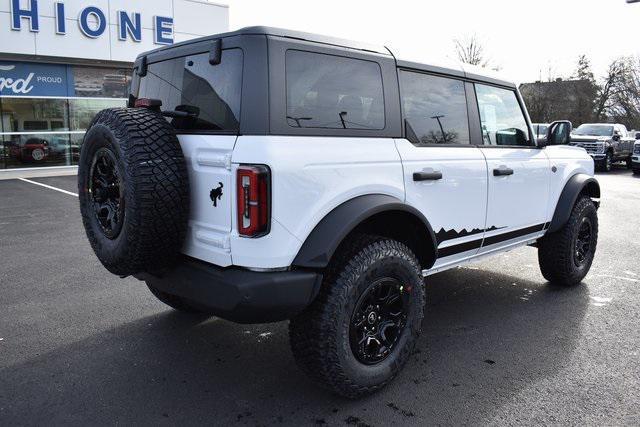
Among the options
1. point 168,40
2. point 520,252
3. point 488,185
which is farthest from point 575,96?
point 488,185

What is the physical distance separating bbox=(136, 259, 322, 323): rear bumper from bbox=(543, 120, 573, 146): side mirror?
2930mm

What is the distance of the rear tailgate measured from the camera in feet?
8.69

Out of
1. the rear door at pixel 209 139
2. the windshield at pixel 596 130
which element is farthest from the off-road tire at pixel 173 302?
the windshield at pixel 596 130

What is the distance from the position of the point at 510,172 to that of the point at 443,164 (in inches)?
34.5

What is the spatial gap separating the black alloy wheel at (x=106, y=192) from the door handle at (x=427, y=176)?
1716 mm

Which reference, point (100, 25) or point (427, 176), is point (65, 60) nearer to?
point (100, 25)

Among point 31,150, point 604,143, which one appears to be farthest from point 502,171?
point 604,143

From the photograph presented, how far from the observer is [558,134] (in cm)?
456

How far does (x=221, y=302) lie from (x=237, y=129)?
2.86 ft

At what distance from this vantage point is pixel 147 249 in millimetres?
2707

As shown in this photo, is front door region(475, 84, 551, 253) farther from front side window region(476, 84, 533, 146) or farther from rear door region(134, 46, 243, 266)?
rear door region(134, 46, 243, 266)

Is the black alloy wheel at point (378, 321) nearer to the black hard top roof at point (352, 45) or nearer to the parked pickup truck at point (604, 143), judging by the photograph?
the black hard top roof at point (352, 45)

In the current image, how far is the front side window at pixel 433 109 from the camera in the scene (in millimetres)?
3418

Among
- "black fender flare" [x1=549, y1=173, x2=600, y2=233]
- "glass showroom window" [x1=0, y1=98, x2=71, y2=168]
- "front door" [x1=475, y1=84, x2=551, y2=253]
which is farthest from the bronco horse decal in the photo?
"glass showroom window" [x1=0, y1=98, x2=71, y2=168]
